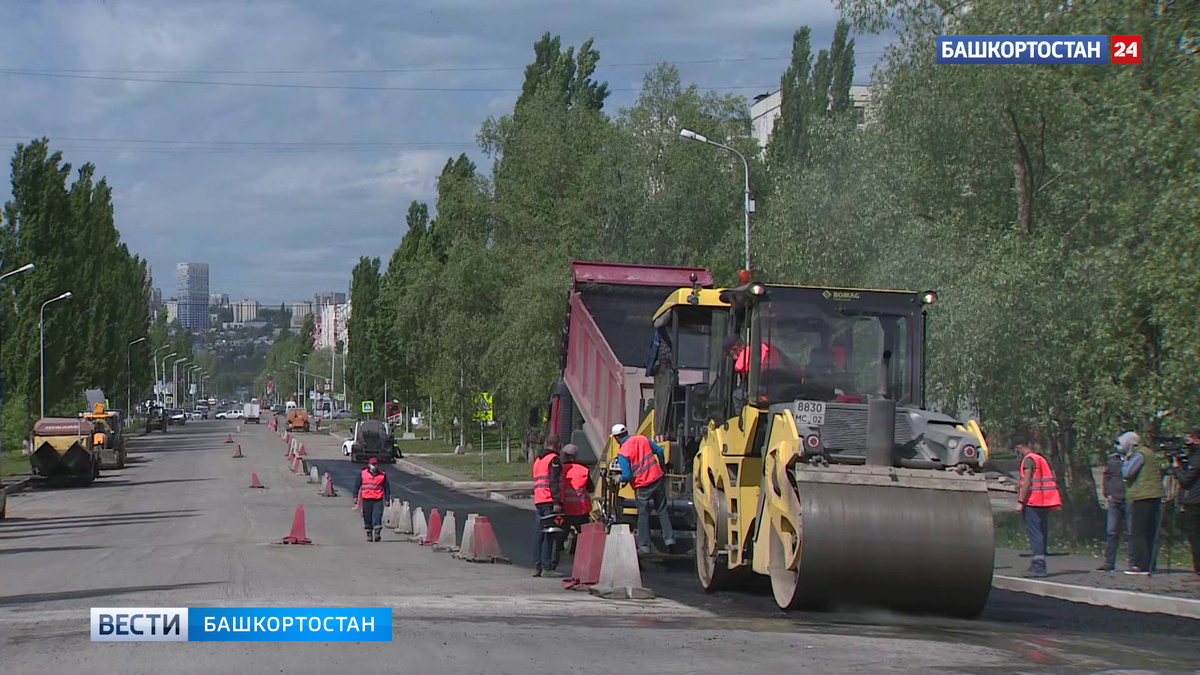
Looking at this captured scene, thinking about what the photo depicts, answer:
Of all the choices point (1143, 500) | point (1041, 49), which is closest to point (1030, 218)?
point (1041, 49)

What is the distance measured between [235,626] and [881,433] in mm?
5937

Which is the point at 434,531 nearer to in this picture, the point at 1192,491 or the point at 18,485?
the point at 1192,491

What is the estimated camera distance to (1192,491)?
1551 centimetres

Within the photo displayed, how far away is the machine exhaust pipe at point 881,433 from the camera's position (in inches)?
462

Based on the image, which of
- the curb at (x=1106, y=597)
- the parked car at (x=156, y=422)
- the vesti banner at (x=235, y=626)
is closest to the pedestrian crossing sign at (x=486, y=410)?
the curb at (x=1106, y=597)

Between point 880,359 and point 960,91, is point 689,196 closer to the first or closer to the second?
point 960,91

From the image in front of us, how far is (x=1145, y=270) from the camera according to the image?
59.9ft

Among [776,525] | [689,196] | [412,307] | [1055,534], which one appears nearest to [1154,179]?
[1055,534]

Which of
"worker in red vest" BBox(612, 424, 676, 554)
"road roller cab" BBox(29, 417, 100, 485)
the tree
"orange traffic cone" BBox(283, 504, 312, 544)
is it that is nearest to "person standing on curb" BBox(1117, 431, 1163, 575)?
"worker in red vest" BBox(612, 424, 676, 554)

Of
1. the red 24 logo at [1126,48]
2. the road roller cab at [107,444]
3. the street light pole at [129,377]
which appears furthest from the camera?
the street light pole at [129,377]

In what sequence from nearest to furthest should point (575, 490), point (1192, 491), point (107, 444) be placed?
1. point (1192, 491)
2. point (575, 490)
3. point (107, 444)

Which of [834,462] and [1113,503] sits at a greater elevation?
[834,462]

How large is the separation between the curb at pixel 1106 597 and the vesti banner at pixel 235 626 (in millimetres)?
6303

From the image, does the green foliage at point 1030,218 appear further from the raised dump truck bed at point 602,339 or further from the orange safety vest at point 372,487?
the orange safety vest at point 372,487
